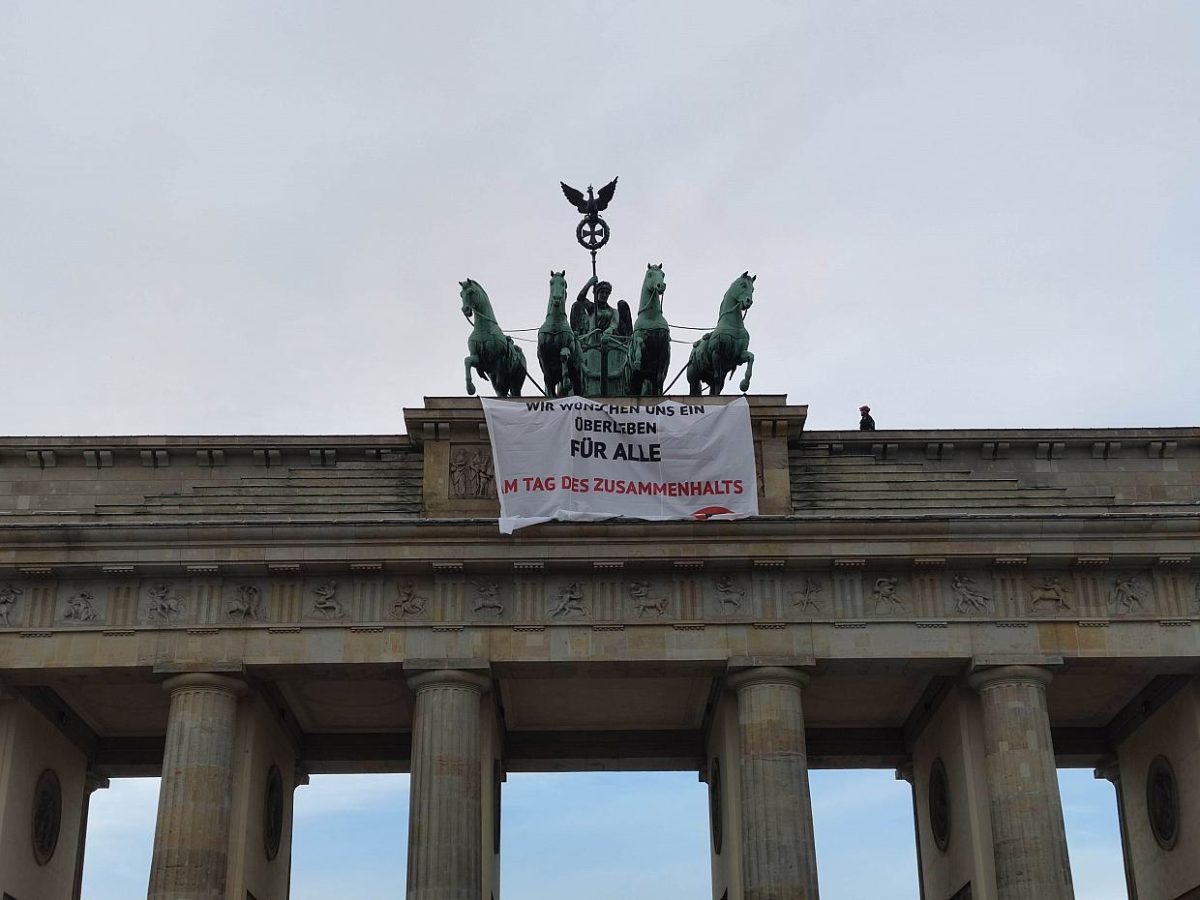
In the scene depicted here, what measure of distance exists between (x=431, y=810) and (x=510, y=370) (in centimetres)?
924

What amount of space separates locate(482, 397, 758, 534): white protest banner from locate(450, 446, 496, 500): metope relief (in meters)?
0.62

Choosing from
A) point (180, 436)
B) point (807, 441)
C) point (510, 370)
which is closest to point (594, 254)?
point (510, 370)

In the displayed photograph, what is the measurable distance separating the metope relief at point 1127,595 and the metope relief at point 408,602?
13037mm

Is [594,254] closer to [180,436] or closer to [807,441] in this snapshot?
[807,441]

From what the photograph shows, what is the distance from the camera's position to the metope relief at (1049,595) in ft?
94.2

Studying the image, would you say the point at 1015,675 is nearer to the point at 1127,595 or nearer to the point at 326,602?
the point at 1127,595

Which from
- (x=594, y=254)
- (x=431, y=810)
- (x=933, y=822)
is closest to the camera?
(x=431, y=810)

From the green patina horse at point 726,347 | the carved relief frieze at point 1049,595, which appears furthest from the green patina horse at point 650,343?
the carved relief frieze at point 1049,595

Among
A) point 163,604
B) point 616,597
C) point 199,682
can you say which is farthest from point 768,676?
point 163,604

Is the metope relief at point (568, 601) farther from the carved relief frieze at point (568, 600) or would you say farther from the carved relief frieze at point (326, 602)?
the carved relief frieze at point (326, 602)

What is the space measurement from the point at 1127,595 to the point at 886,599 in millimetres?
4584

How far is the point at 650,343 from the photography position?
31156 millimetres

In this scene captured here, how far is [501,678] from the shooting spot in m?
29.7

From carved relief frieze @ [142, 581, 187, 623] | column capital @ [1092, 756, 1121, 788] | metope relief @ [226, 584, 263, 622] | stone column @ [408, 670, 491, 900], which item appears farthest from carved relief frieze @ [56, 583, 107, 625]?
column capital @ [1092, 756, 1121, 788]
